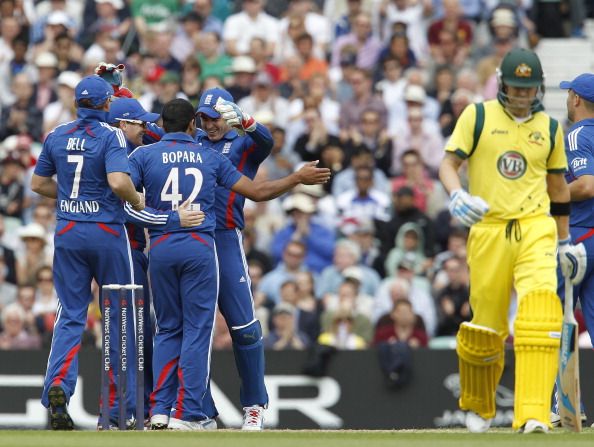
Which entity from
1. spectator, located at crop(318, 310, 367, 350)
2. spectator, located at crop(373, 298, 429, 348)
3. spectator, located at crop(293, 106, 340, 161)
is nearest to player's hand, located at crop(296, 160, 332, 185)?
spectator, located at crop(373, 298, 429, 348)

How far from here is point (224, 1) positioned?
21.2m

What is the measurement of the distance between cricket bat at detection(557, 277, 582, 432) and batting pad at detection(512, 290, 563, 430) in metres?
0.60

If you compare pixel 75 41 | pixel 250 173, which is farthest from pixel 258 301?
pixel 75 41

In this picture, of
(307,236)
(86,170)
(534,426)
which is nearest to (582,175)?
(534,426)

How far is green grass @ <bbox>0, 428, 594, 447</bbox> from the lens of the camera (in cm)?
955

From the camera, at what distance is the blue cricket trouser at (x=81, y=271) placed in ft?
37.8

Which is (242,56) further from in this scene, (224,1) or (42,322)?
(42,322)

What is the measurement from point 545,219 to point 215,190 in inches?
109

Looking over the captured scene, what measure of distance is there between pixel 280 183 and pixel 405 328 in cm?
464

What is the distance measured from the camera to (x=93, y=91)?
11.6 m

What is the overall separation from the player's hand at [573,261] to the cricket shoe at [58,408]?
358cm

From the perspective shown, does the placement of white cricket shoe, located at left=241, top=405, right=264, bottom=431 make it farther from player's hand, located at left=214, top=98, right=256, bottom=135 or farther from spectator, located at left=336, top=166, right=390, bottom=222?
spectator, located at left=336, top=166, right=390, bottom=222

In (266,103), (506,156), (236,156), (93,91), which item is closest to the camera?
(506,156)

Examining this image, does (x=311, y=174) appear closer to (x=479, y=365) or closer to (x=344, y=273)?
(x=479, y=365)
